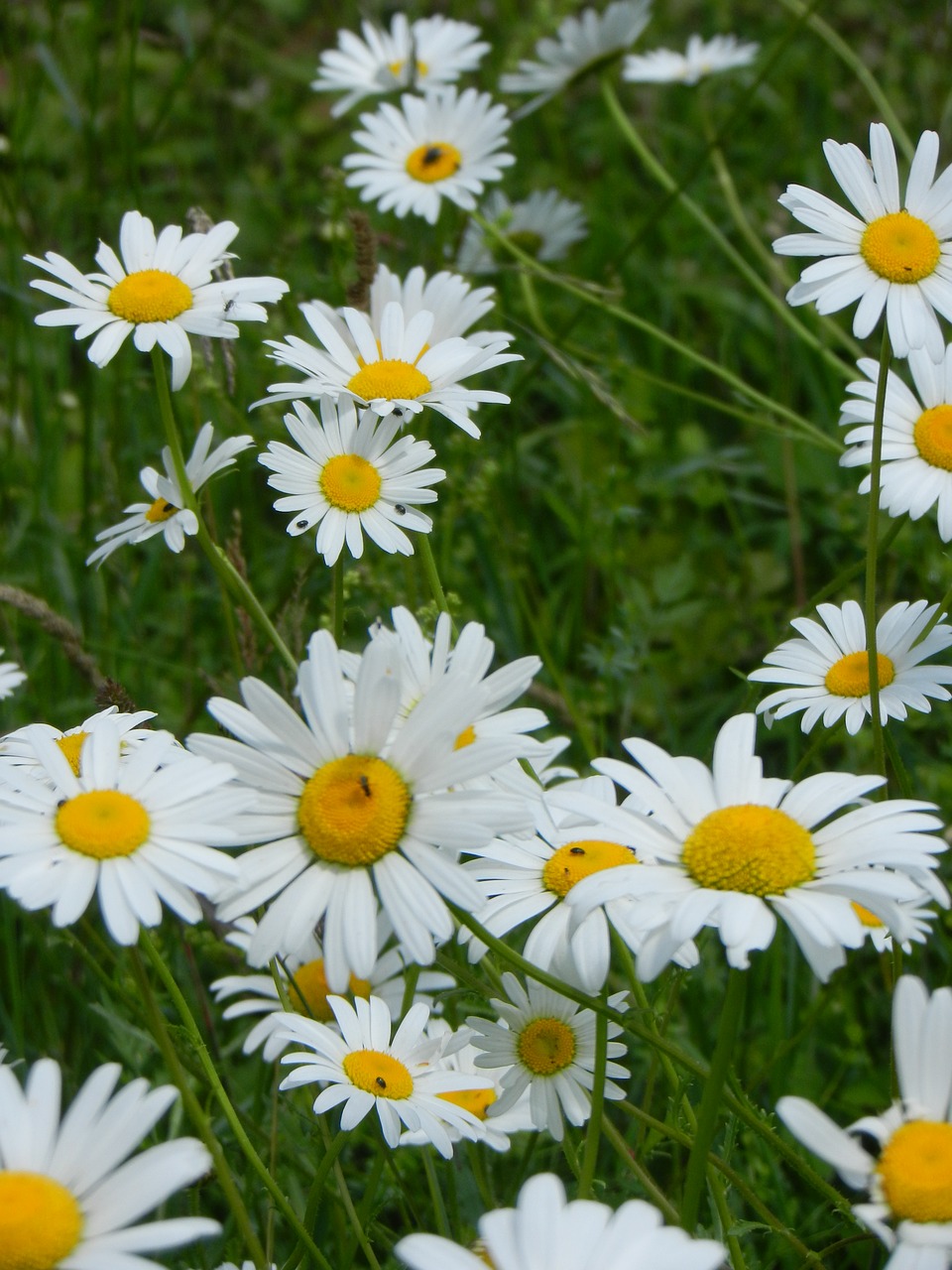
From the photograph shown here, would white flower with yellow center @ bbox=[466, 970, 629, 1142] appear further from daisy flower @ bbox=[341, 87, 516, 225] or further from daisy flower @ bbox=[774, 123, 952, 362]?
daisy flower @ bbox=[341, 87, 516, 225]

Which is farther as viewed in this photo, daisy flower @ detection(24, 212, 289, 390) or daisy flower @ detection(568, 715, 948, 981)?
daisy flower @ detection(24, 212, 289, 390)

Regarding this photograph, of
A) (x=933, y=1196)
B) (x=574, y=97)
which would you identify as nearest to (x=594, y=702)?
(x=933, y=1196)

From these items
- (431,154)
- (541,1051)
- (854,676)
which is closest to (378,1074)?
(541,1051)

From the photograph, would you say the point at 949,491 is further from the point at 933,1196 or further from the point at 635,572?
the point at 635,572

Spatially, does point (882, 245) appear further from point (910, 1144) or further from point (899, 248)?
point (910, 1144)

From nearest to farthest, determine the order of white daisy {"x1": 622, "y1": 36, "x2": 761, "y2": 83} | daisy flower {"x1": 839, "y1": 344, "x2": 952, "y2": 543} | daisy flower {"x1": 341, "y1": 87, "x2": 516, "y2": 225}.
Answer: daisy flower {"x1": 839, "y1": 344, "x2": 952, "y2": 543} → daisy flower {"x1": 341, "y1": 87, "x2": 516, "y2": 225} → white daisy {"x1": 622, "y1": 36, "x2": 761, "y2": 83}

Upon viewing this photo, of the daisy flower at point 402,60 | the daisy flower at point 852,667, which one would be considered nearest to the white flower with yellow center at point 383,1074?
the daisy flower at point 852,667

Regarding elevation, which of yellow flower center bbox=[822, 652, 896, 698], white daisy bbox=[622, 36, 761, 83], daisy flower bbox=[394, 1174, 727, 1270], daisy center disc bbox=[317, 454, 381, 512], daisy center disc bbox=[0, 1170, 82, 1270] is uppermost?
white daisy bbox=[622, 36, 761, 83]

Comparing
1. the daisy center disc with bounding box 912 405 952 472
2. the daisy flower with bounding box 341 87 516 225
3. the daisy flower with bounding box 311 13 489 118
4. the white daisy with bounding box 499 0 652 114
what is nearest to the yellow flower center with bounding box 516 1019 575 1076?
the daisy center disc with bounding box 912 405 952 472
